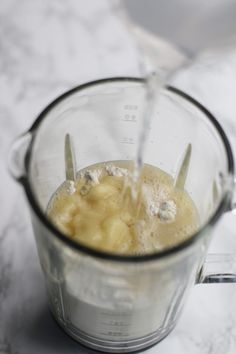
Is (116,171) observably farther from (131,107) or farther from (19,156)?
(19,156)

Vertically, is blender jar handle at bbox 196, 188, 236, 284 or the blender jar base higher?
blender jar handle at bbox 196, 188, 236, 284

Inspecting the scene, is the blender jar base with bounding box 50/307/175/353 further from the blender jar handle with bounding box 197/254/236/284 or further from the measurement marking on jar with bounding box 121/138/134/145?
the measurement marking on jar with bounding box 121/138/134/145

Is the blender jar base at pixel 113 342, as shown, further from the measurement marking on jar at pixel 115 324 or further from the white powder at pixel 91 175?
the white powder at pixel 91 175

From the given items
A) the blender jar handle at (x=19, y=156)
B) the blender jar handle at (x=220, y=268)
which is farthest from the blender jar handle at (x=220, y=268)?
the blender jar handle at (x=19, y=156)

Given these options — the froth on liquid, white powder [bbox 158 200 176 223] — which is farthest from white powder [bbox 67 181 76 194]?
white powder [bbox 158 200 176 223]

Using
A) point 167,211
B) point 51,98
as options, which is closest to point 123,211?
point 167,211
